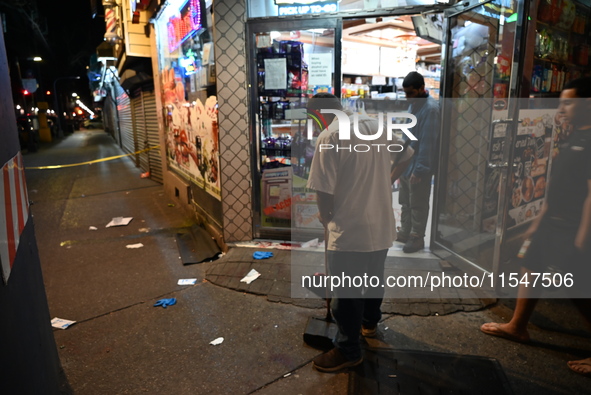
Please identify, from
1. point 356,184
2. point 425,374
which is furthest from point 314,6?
point 425,374

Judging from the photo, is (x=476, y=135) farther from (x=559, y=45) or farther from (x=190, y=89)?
(x=190, y=89)

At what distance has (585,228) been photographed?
281 cm

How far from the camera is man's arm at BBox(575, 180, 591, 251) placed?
109 inches

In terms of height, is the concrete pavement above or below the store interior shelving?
below

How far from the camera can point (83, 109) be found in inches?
3888

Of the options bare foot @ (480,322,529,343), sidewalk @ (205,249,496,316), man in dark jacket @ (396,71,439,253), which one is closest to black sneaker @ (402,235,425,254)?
man in dark jacket @ (396,71,439,253)

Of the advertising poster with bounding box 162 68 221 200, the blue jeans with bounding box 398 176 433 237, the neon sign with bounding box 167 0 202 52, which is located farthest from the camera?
the advertising poster with bounding box 162 68 221 200

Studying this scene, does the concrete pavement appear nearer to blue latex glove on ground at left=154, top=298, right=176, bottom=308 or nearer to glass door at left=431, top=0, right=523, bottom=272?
blue latex glove on ground at left=154, top=298, right=176, bottom=308

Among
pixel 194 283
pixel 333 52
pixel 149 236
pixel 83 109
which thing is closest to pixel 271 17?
pixel 333 52

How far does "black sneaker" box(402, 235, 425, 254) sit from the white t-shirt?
228 cm

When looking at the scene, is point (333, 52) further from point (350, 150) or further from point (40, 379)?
point (40, 379)

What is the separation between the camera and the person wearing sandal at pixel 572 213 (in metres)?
2.87

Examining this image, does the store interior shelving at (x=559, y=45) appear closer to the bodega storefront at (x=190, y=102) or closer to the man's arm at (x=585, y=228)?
the man's arm at (x=585, y=228)

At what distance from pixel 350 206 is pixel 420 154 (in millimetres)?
2381
